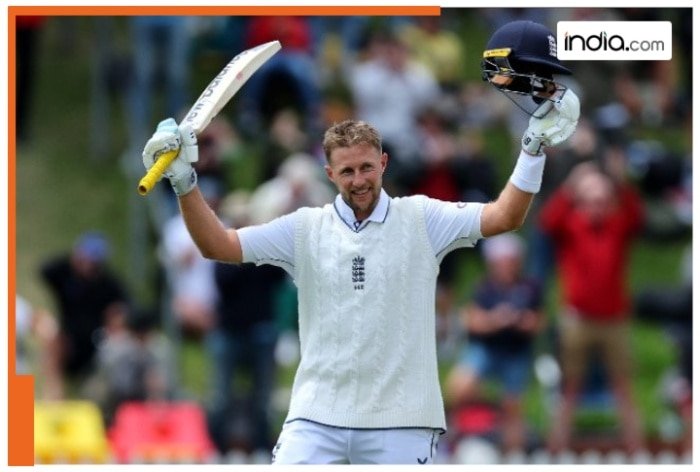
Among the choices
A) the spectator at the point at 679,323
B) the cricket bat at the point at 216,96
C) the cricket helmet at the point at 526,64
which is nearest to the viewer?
the cricket bat at the point at 216,96

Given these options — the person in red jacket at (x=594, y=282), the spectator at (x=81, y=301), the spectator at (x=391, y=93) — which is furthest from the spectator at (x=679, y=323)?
the spectator at (x=81, y=301)

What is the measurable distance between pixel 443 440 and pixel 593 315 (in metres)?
1.68

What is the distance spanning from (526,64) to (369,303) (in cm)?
127

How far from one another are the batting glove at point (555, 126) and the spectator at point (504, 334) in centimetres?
647

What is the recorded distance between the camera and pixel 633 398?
49.3 ft

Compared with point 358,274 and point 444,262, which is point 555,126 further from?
point 444,262

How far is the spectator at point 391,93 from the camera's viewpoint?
54.5 feet

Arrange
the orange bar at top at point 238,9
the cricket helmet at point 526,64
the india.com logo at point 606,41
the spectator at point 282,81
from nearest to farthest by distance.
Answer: the cricket helmet at point 526,64
the india.com logo at point 606,41
the orange bar at top at point 238,9
the spectator at point 282,81

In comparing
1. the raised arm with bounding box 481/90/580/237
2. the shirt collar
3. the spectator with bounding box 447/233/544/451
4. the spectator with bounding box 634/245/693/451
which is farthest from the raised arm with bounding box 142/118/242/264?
the spectator with bounding box 634/245/693/451

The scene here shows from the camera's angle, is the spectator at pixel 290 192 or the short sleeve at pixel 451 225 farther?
the spectator at pixel 290 192

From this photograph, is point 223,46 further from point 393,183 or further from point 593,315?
point 593,315

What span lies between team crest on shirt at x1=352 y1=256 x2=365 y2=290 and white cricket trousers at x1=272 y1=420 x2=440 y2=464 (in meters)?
0.63

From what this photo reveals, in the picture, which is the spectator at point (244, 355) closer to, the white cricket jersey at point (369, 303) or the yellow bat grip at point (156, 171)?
the white cricket jersey at point (369, 303)

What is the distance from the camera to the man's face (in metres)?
7.89
